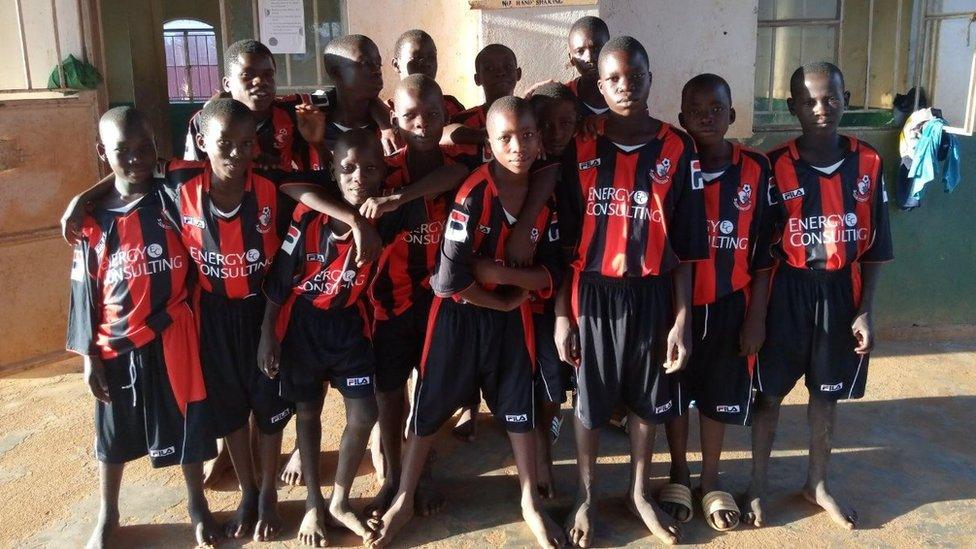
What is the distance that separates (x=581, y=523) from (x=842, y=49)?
3.49 m

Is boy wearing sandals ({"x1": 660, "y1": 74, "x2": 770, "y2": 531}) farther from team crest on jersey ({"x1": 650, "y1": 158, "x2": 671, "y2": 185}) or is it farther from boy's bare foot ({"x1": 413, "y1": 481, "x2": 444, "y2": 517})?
boy's bare foot ({"x1": 413, "y1": 481, "x2": 444, "y2": 517})

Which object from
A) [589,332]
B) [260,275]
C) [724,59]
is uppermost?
[724,59]

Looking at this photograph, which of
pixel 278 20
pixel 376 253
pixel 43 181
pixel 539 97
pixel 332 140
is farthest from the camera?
pixel 278 20

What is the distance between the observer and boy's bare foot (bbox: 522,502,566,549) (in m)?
2.49

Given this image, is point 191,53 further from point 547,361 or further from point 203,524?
point 547,361

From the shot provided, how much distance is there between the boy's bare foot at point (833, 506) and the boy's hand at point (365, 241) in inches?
67.5

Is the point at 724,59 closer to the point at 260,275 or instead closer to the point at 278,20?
the point at 278,20

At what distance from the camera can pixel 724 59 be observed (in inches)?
161

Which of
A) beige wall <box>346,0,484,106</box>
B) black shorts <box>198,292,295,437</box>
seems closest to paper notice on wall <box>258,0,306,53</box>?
beige wall <box>346,0,484,106</box>

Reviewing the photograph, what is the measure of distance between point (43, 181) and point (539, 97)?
2797 mm

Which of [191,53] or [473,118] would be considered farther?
[191,53]

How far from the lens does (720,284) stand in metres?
2.57

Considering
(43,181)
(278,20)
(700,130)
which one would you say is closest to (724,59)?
(700,130)

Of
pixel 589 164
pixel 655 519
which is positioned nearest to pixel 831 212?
pixel 589 164
